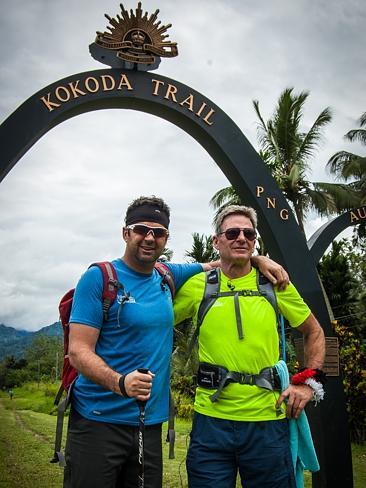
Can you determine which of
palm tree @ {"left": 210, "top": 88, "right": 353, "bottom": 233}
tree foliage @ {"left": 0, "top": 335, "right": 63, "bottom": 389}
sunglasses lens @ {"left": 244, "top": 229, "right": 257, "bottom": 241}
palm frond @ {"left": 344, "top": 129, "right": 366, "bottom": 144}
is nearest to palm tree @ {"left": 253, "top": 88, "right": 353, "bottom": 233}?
palm tree @ {"left": 210, "top": 88, "right": 353, "bottom": 233}

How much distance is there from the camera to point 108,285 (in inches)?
93.0

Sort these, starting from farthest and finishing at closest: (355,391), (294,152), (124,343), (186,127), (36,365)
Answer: (36,365)
(294,152)
(355,391)
(186,127)
(124,343)

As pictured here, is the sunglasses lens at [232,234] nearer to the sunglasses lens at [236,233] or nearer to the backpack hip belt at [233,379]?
the sunglasses lens at [236,233]

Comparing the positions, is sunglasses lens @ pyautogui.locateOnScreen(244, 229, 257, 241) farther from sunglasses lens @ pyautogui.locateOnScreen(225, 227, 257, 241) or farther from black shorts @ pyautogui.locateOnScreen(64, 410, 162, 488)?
black shorts @ pyautogui.locateOnScreen(64, 410, 162, 488)

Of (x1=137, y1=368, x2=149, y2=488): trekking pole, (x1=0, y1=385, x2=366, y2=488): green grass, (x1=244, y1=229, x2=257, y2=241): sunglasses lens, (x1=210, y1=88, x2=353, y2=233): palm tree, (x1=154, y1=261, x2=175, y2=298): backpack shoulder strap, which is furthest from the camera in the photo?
(x1=210, y1=88, x2=353, y2=233): palm tree

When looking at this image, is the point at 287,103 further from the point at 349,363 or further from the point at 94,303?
the point at 94,303

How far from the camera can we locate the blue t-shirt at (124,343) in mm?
2271

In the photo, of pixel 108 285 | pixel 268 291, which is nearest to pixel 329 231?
pixel 268 291

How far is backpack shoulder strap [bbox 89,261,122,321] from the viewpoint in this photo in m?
2.33

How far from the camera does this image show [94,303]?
7.52 feet

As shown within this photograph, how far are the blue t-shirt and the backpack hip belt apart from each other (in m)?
0.25

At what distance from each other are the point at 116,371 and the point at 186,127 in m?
3.96

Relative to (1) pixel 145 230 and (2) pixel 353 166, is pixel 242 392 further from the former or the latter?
(2) pixel 353 166

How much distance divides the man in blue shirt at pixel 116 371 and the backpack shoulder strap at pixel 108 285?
0.08 feet
